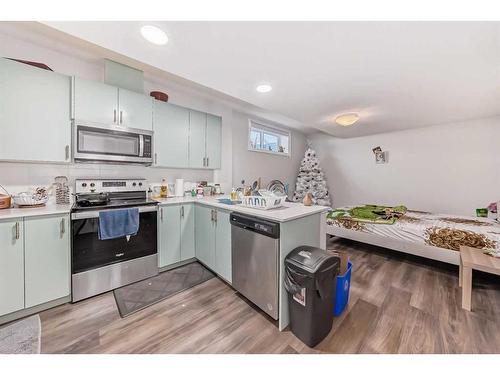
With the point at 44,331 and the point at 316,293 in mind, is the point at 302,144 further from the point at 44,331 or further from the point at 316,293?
the point at 44,331

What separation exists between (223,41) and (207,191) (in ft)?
7.08

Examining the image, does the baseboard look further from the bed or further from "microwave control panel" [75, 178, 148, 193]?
the bed

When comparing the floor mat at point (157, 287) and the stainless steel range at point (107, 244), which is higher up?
the stainless steel range at point (107, 244)

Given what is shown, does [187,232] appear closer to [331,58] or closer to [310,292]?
[310,292]

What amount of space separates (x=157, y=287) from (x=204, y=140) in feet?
6.93

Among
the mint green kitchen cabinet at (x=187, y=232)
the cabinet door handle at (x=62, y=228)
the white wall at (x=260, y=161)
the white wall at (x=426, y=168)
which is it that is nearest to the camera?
the cabinet door handle at (x=62, y=228)

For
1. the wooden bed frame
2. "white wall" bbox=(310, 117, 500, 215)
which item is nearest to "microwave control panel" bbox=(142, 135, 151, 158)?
the wooden bed frame

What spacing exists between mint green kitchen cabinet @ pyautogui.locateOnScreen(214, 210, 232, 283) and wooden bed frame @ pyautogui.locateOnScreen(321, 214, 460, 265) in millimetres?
990

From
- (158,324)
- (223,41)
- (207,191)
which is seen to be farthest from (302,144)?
(158,324)

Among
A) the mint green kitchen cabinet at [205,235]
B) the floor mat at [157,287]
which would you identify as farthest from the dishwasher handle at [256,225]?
the floor mat at [157,287]

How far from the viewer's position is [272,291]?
5.04 ft

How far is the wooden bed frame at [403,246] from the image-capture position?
95.1 inches

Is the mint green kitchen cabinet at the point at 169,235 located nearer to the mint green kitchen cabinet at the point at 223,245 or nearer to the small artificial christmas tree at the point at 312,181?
the mint green kitchen cabinet at the point at 223,245

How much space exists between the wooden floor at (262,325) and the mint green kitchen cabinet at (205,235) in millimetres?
310
